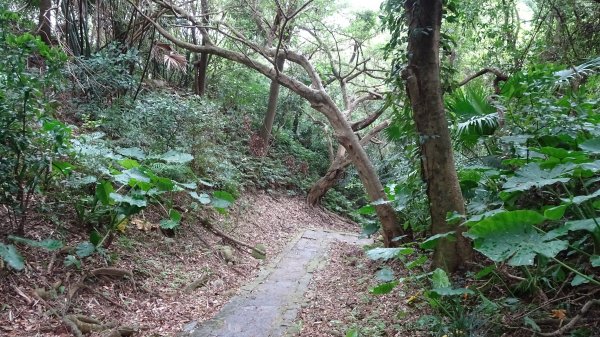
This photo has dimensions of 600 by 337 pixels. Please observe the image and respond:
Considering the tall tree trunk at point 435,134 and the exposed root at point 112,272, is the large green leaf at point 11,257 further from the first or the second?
the tall tree trunk at point 435,134

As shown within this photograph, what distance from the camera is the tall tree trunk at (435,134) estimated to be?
3.45m

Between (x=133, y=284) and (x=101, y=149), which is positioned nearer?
(x=133, y=284)

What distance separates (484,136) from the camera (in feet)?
13.4

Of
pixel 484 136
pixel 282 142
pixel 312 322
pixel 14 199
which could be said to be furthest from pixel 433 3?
pixel 282 142

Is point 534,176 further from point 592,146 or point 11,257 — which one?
point 11,257

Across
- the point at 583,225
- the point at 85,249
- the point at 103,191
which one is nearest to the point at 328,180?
the point at 103,191

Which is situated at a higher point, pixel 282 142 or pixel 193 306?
pixel 282 142

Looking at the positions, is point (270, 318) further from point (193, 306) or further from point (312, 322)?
point (193, 306)

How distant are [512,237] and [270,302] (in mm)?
2774

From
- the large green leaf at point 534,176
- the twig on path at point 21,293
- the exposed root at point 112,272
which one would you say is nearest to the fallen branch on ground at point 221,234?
the exposed root at point 112,272

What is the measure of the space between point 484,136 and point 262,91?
29.5ft

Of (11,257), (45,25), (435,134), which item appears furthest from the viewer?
(45,25)

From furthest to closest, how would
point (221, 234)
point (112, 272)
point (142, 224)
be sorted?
point (221, 234) < point (142, 224) < point (112, 272)

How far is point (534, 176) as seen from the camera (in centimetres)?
250
